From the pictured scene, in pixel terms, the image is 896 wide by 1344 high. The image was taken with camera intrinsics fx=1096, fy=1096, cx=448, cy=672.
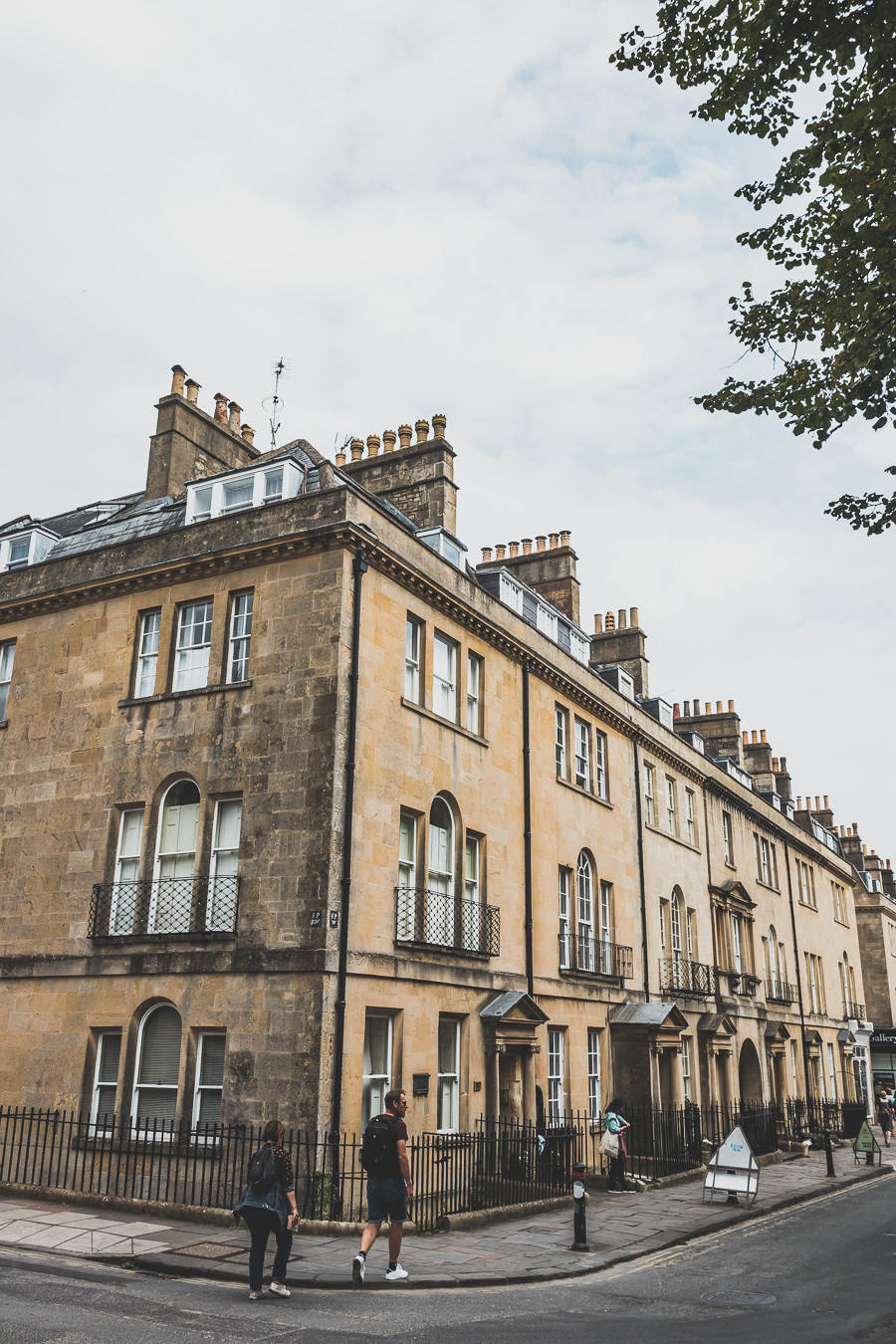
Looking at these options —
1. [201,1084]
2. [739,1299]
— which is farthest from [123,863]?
[739,1299]

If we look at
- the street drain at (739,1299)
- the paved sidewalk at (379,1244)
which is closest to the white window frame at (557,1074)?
the paved sidewalk at (379,1244)

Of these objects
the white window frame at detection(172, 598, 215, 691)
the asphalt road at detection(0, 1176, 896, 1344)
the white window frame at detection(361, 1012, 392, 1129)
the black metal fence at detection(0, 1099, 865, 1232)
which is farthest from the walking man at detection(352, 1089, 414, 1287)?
the white window frame at detection(172, 598, 215, 691)

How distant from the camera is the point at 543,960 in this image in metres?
21.6

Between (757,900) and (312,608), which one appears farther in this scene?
(757,900)

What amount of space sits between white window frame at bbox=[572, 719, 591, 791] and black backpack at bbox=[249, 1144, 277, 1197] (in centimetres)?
1586

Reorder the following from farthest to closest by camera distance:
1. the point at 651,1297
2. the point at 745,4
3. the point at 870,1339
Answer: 1. the point at 651,1297
2. the point at 745,4
3. the point at 870,1339

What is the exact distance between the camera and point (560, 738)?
24641 mm

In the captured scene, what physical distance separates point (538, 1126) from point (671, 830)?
12581 millimetres

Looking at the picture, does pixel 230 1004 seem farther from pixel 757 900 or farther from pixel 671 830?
pixel 757 900

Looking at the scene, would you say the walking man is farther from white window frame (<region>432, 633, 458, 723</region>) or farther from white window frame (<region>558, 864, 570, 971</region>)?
white window frame (<region>558, 864, 570, 971</region>)

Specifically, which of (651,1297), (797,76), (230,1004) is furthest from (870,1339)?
(797,76)

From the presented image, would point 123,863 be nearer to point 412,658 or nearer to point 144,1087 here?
point 144,1087

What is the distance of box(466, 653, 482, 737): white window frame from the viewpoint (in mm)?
20562

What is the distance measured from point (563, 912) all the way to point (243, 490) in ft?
36.2
